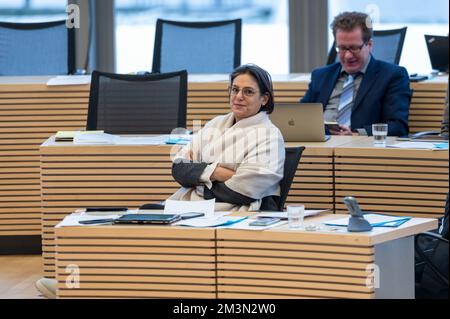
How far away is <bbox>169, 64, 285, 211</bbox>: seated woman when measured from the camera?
5.26 meters

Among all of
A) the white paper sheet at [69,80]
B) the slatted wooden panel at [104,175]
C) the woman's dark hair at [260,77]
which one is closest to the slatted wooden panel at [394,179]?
the woman's dark hair at [260,77]

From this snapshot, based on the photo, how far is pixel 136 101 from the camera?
6.75 metres

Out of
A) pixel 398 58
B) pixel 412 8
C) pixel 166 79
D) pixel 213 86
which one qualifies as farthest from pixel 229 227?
pixel 412 8

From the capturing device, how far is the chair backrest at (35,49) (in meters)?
8.53

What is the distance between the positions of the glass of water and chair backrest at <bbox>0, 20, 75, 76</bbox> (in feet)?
10.7

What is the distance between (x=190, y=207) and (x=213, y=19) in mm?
5194

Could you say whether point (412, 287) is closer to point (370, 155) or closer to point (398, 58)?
point (370, 155)

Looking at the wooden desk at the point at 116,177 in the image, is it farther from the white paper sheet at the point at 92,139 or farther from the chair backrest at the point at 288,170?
the chair backrest at the point at 288,170

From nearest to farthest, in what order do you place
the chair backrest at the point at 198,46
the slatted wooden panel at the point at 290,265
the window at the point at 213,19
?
the slatted wooden panel at the point at 290,265 → the chair backrest at the point at 198,46 → the window at the point at 213,19

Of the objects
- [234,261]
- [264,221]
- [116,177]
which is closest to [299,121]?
[116,177]

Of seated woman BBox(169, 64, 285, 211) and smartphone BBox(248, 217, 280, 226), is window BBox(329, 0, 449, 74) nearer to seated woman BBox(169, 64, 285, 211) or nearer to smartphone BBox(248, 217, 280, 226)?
seated woman BBox(169, 64, 285, 211)

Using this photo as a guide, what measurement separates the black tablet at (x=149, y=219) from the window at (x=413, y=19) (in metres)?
5.31

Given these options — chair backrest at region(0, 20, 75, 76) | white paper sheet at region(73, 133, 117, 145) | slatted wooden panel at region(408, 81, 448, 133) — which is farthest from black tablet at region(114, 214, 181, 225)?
chair backrest at region(0, 20, 75, 76)
